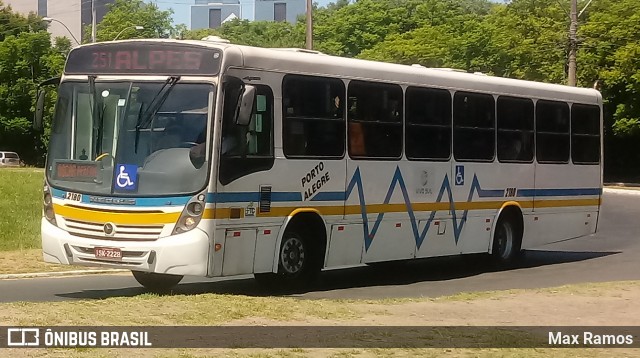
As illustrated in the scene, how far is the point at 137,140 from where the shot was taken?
14961 millimetres

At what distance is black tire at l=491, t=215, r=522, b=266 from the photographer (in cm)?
2155

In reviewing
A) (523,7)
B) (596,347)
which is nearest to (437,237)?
(596,347)

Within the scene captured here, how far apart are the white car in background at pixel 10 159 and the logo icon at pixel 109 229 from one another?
77797 mm

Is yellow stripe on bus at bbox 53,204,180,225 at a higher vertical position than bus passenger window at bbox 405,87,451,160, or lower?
lower

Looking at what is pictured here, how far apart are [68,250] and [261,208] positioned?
8.22 ft

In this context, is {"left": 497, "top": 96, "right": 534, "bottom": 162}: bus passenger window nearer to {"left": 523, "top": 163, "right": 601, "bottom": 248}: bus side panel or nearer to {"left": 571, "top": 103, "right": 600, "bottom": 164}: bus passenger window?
{"left": 523, "top": 163, "right": 601, "bottom": 248}: bus side panel

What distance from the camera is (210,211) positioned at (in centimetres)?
1474

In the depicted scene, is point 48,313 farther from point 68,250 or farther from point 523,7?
point 523,7

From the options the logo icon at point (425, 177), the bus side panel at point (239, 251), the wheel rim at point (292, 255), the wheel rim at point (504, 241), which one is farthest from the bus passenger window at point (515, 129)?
the bus side panel at point (239, 251)

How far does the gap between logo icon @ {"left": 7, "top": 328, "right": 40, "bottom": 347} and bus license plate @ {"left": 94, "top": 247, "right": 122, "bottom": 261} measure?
4.77 metres

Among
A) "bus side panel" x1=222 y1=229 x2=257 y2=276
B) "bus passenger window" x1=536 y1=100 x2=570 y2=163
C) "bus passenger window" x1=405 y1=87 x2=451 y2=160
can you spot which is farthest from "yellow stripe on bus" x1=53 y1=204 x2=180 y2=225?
"bus passenger window" x1=536 y1=100 x2=570 y2=163

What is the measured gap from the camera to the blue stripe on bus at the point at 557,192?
2205cm

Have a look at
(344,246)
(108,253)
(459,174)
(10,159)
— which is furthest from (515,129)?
(10,159)

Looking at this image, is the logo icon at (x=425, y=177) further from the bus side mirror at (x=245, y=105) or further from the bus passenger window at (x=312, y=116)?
the bus side mirror at (x=245, y=105)
